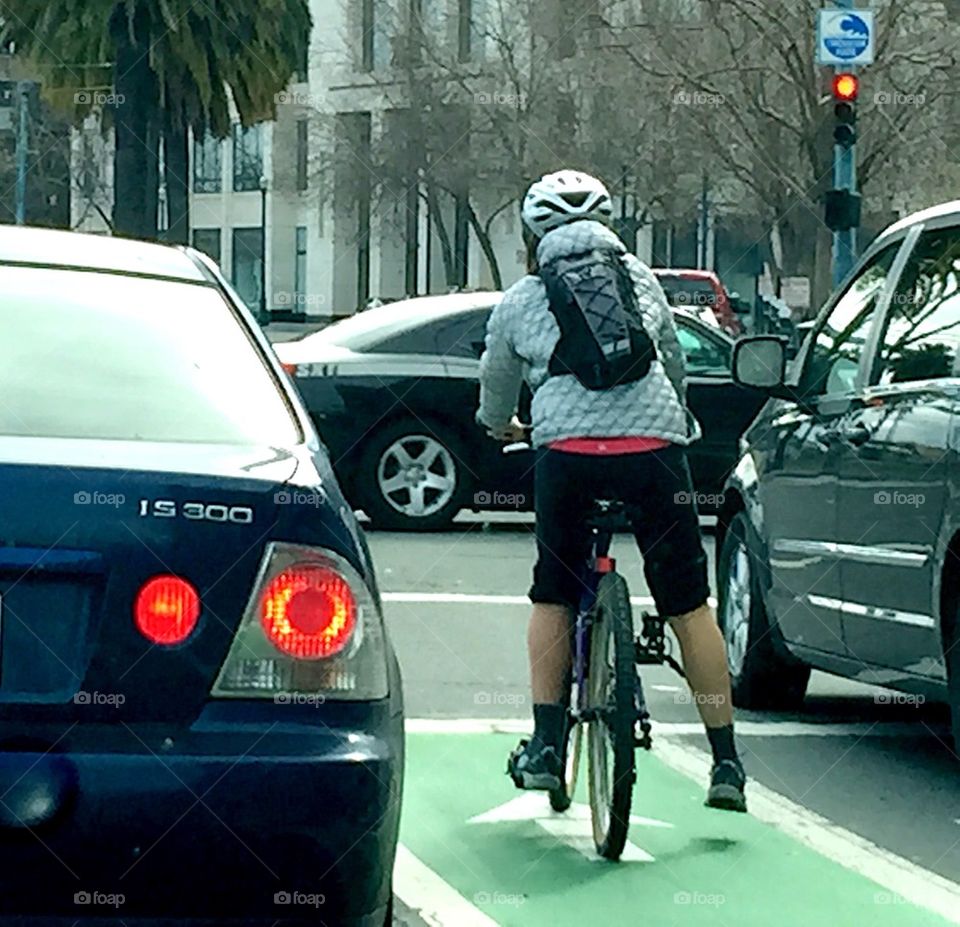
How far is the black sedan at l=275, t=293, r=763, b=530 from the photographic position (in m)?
15.7

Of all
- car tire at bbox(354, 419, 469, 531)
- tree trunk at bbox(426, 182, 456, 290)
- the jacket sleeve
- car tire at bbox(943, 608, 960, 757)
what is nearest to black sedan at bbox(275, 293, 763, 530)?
car tire at bbox(354, 419, 469, 531)

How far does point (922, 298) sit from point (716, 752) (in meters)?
1.89

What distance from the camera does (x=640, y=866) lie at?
6.38 metres

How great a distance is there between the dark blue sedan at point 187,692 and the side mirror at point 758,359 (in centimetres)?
417

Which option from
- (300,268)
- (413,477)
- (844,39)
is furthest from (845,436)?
(300,268)

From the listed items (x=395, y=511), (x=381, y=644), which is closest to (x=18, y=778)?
(x=381, y=644)

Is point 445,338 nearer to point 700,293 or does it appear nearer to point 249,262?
point 700,293

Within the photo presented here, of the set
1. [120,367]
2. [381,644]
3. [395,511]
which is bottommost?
[395,511]

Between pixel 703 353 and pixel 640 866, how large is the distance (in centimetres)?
1029

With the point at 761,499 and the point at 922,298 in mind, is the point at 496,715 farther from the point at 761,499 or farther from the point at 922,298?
the point at 922,298

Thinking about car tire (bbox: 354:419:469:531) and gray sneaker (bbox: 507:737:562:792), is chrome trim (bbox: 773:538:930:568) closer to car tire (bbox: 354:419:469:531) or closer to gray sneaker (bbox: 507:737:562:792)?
gray sneaker (bbox: 507:737:562:792)

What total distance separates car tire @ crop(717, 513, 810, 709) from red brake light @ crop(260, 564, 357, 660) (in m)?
4.98

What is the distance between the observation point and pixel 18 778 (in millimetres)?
3756

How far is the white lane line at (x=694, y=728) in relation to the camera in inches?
338
